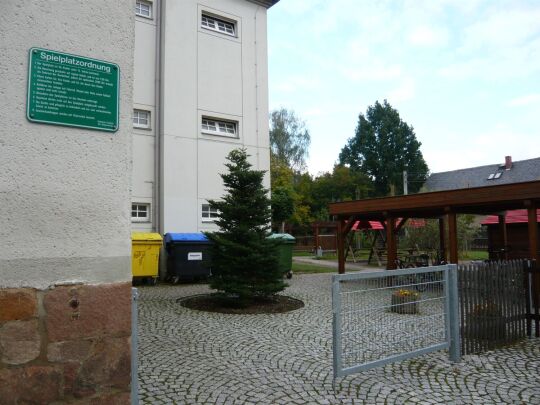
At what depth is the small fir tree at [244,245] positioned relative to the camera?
9234 millimetres

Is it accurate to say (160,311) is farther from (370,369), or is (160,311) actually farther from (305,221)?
(305,221)

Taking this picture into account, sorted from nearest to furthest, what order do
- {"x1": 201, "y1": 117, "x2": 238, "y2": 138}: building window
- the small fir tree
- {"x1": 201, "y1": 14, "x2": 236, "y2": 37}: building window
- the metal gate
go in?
the metal gate → the small fir tree → {"x1": 201, "y1": 117, "x2": 238, "y2": 138}: building window → {"x1": 201, "y1": 14, "x2": 236, "y2": 37}: building window

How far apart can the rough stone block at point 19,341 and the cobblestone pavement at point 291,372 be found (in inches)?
64.6

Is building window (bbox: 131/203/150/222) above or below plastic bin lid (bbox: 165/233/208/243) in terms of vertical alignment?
above

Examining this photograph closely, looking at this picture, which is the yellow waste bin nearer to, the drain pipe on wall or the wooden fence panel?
the drain pipe on wall

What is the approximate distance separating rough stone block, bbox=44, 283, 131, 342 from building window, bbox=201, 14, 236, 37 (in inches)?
561

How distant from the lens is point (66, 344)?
2.86 m

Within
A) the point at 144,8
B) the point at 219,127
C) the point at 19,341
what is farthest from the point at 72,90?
the point at 144,8

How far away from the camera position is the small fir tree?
9234 millimetres

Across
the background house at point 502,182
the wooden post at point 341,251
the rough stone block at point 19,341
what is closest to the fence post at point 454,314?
the rough stone block at point 19,341

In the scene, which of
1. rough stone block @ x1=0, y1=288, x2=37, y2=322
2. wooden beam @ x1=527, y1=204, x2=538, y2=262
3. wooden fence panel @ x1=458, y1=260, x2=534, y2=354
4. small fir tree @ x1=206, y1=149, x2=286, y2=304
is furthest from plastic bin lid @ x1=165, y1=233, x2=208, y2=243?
rough stone block @ x1=0, y1=288, x2=37, y2=322

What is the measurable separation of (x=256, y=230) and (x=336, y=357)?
17.3ft

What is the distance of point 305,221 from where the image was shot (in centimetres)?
3622

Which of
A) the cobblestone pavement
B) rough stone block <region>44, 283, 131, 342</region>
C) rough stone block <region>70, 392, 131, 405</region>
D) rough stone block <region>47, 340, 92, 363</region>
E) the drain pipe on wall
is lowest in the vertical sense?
the cobblestone pavement
